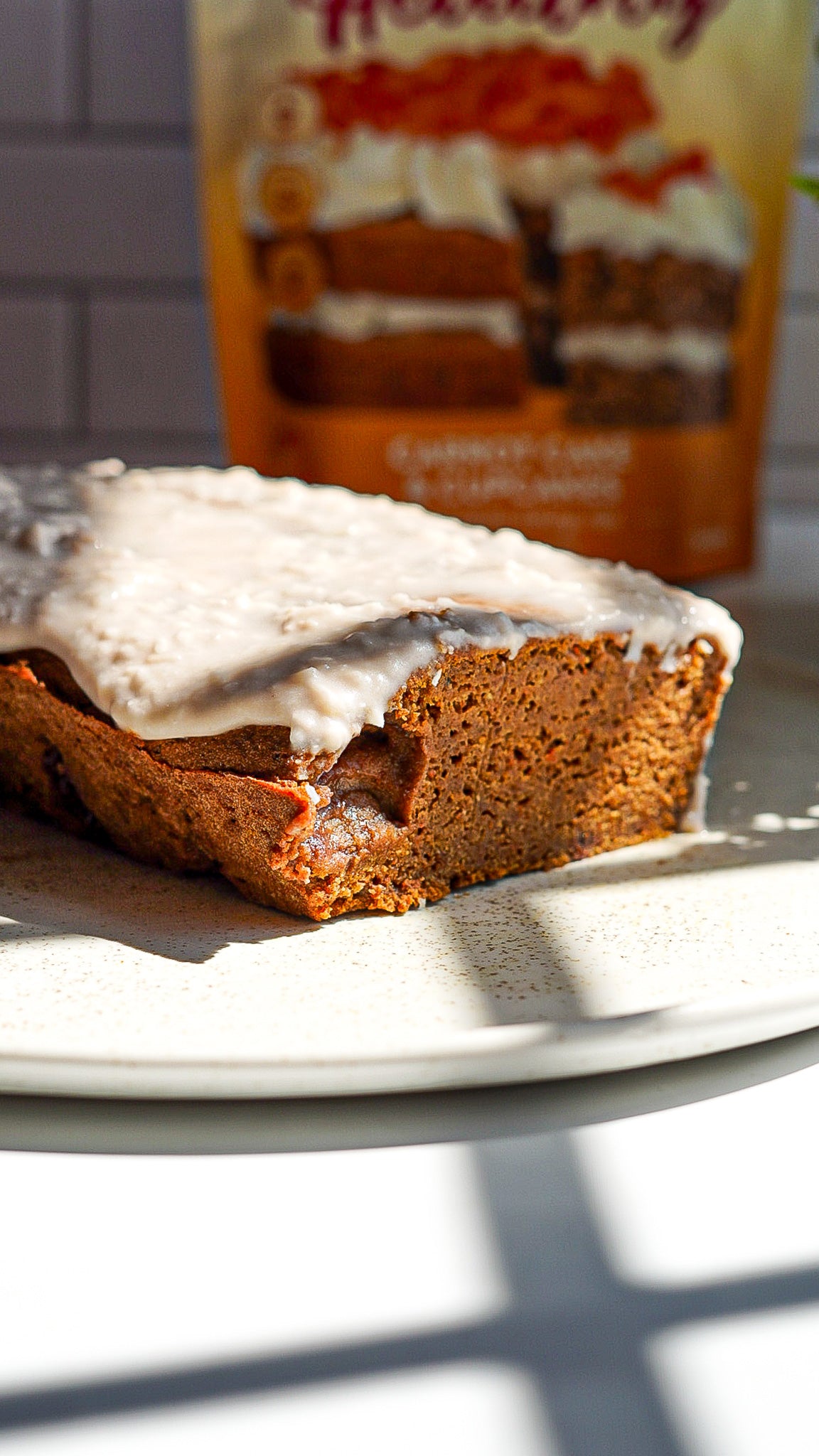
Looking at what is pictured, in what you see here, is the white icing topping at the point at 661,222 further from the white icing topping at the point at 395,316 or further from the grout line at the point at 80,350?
the grout line at the point at 80,350

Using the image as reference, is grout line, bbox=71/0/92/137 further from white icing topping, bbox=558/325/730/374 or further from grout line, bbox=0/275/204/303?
white icing topping, bbox=558/325/730/374

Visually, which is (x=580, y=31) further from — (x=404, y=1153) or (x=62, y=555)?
(x=404, y=1153)

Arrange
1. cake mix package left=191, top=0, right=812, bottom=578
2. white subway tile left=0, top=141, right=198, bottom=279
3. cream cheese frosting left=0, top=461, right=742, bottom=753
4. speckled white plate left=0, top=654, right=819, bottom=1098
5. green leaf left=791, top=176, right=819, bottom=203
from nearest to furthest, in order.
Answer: speckled white plate left=0, top=654, right=819, bottom=1098 < cream cheese frosting left=0, top=461, right=742, bottom=753 < green leaf left=791, top=176, right=819, bottom=203 < cake mix package left=191, top=0, right=812, bottom=578 < white subway tile left=0, top=141, right=198, bottom=279

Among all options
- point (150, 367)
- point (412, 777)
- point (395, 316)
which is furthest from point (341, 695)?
point (150, 367)

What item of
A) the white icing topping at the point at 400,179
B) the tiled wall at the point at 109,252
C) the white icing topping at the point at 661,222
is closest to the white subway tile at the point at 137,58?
the tiled wall at the point at 109,252

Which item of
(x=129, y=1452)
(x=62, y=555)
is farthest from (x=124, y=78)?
(x=129, y=1452)

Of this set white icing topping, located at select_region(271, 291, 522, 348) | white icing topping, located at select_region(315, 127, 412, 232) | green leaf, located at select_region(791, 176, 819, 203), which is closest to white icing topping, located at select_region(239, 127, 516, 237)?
white icing topping, located at select_region(315, 127, 412, 232)

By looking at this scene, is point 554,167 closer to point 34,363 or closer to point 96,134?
point 96,134
